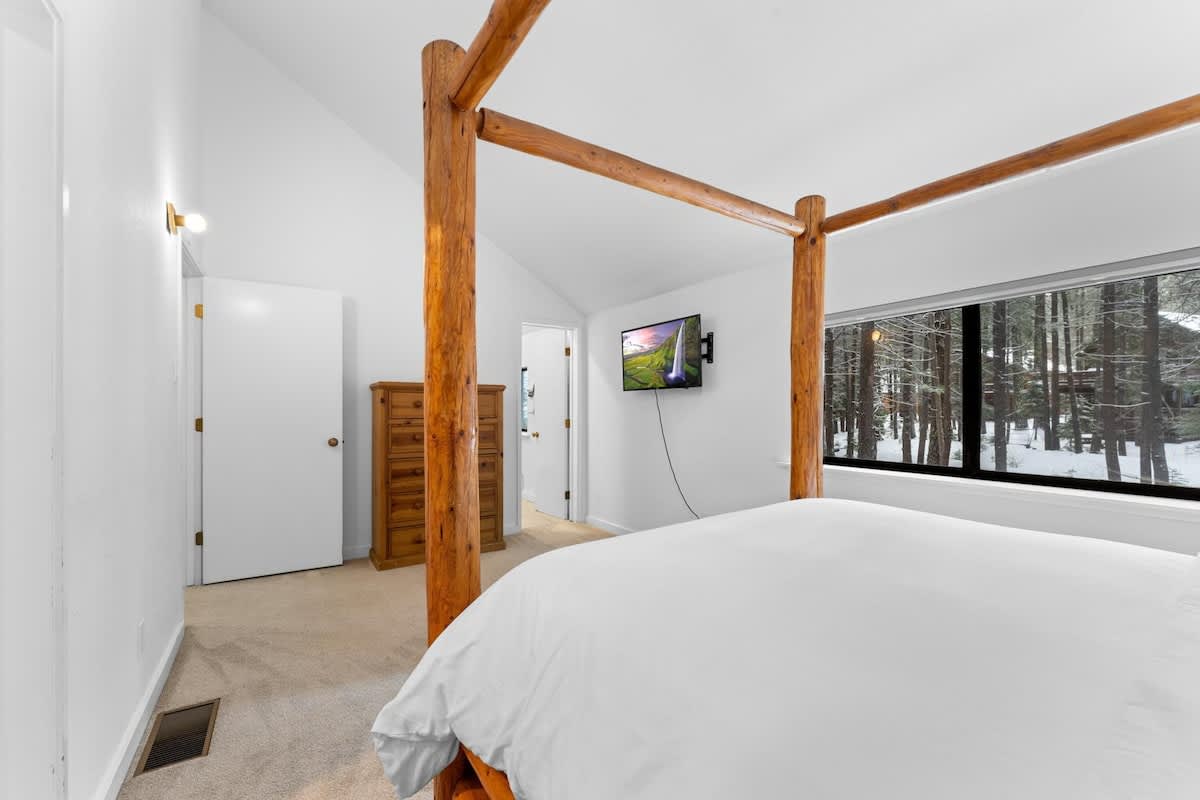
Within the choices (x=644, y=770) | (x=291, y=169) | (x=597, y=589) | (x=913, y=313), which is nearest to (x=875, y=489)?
(x=913, y=313)

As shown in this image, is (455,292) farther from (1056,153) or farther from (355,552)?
(355,552)

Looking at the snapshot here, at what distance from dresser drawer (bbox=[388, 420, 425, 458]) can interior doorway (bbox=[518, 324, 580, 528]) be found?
1.16 metres

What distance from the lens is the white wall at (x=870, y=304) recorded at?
2002 millimetres

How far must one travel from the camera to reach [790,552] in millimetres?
1188

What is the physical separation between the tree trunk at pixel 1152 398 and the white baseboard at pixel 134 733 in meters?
3.78

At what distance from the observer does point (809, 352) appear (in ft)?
7.19

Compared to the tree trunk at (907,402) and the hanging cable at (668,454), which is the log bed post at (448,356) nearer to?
the tree trunk at (907,402)

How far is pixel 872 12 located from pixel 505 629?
2410 mm

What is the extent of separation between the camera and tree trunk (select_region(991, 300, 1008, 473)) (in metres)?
2.52

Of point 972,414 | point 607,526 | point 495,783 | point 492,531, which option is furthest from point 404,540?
point 972,414

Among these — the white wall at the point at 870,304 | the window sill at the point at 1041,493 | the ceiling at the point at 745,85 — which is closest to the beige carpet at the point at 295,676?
the white wall at the point at 870,304

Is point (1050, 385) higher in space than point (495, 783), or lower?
higher

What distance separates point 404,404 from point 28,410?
8.87 feet

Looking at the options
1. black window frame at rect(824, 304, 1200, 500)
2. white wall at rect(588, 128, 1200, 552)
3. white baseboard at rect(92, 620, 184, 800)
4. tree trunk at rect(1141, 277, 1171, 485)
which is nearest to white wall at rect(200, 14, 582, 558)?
white wall at rect(588, 128, 1200, 552)
